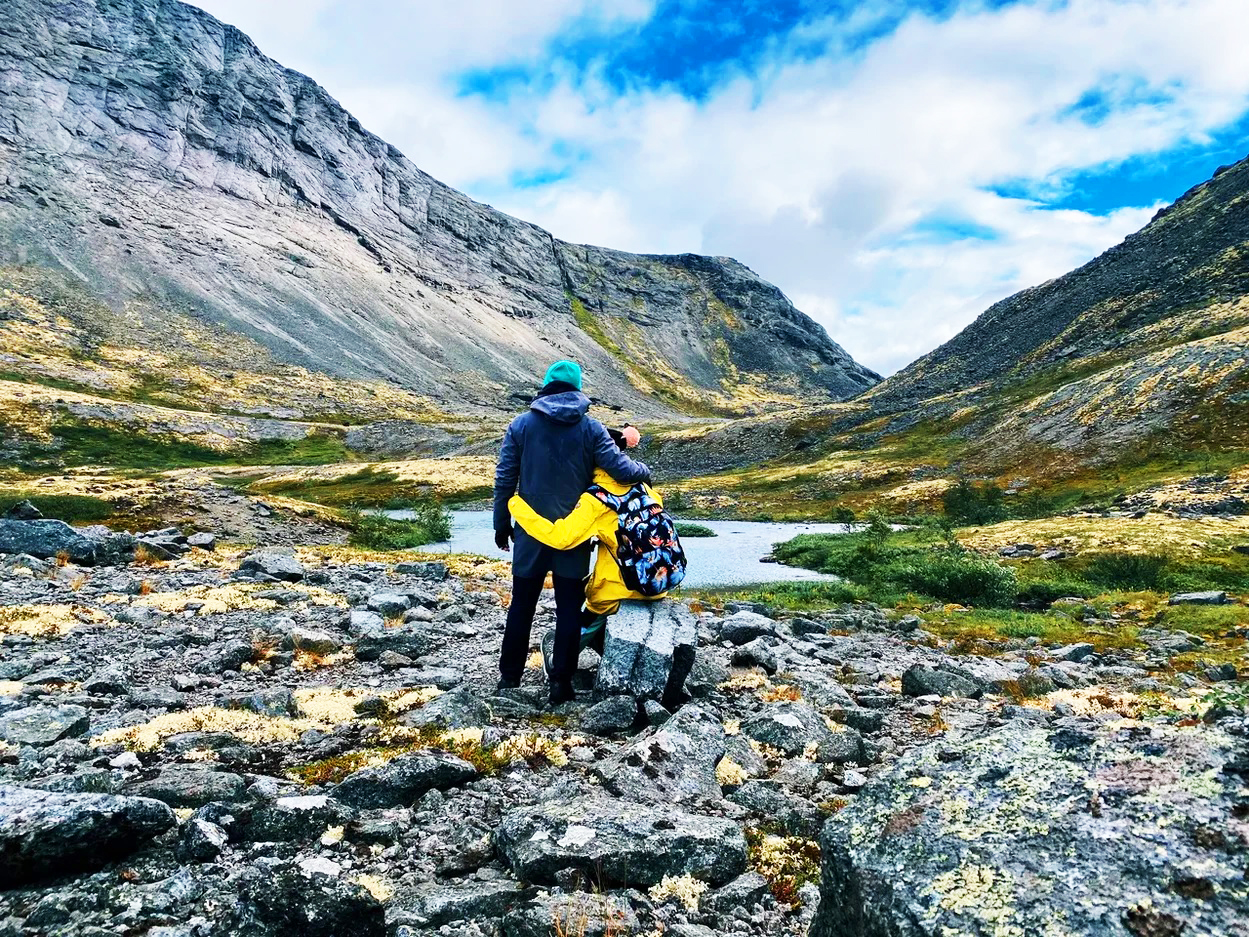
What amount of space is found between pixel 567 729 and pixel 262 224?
741ft

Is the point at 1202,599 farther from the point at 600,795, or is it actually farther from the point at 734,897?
the point at 734,897

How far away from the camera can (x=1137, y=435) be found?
230ft

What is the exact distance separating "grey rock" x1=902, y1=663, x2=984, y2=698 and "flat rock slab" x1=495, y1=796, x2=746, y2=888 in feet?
23.5

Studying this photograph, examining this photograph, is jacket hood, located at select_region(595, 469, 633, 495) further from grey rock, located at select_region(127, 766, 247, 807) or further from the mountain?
the mountain

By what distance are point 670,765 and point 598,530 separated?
318cm

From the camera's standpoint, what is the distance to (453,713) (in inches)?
315

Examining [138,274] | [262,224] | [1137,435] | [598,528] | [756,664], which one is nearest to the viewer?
[598,528]

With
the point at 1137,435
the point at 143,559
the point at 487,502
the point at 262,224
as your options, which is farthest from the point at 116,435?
the point at 1137,435

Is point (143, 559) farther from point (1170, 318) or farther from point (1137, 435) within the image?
point (1170, 318)

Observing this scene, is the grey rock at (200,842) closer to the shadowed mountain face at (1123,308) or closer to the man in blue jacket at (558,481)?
the man in blue jacket at (558,481)

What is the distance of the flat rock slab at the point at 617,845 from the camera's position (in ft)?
15.1

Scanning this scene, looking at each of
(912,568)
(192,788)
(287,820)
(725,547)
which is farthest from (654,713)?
→ (725,547)

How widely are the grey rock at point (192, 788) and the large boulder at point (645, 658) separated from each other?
14.0ft

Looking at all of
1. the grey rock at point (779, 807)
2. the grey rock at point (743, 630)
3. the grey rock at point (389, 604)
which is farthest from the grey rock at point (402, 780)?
the grey rock at point (389, 604)
